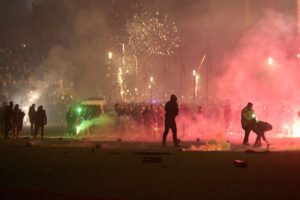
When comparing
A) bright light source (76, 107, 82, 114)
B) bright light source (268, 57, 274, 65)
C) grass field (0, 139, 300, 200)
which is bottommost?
grass field (0, 139, 300, 200)

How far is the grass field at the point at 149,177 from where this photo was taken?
965 cm

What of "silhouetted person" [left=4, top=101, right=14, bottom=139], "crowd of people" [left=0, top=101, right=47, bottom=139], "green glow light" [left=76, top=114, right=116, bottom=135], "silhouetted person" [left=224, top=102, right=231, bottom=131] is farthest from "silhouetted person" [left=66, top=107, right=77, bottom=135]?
"silhouetted person" [left=224, top=102, right=231, bottom=131]

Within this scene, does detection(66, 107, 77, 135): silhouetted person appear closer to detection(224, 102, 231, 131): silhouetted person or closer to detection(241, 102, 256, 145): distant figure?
detection(224, 102, 231, 131): silhouetted person

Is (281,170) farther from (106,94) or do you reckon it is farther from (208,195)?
(106,94)

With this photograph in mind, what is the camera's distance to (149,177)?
11.5 metres

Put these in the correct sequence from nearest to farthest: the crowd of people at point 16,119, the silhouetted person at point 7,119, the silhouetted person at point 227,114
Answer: the crowd of people at point 16,119
the silhouetted person at point 7,119
the silhouetted person at point 227,114

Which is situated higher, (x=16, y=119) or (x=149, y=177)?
(x=16, y=119)

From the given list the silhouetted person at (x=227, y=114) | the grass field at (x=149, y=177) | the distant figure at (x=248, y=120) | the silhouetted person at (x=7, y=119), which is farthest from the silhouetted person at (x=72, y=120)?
the grass field at (x=149, y=177)

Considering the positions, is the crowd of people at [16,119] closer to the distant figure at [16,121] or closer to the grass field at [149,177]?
the distant figure at [16,121]

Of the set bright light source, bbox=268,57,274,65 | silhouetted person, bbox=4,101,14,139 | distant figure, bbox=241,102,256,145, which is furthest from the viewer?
bright light source, bbox=268,57,274,65

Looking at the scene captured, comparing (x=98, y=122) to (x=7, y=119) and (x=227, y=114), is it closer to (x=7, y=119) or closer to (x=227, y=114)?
(x=7, y=119)

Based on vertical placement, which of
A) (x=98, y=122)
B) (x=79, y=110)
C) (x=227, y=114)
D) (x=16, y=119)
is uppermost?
(x=79, y=110)

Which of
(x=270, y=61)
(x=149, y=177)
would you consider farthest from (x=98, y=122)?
(x=270, y=61)

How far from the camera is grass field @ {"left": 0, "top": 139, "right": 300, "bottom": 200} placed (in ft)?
31.7
